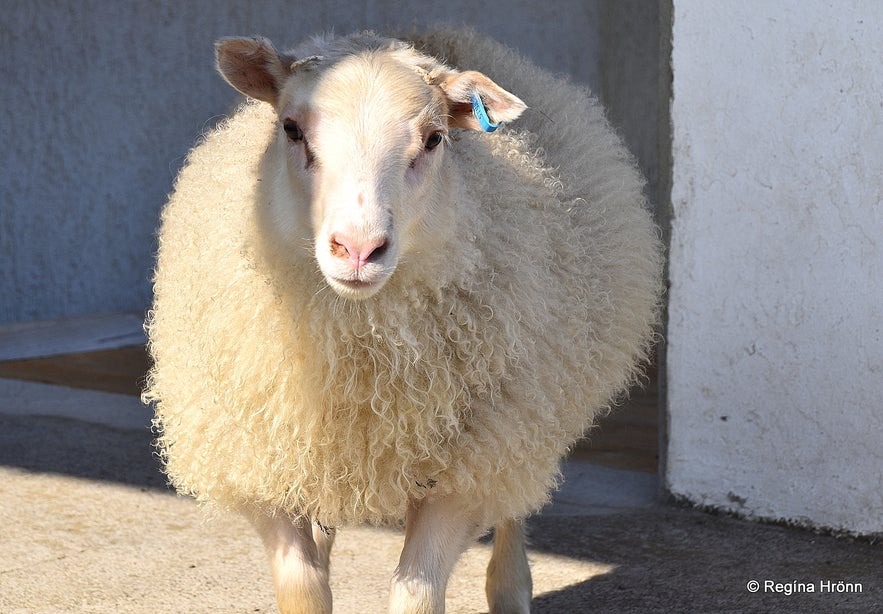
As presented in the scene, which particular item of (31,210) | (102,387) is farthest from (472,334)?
(31,210)

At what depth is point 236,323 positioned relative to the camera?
110 inches

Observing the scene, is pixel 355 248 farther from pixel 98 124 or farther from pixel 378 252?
pixel 98 124

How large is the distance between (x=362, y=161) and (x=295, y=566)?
108 cm

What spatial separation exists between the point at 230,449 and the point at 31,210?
4.93 metres

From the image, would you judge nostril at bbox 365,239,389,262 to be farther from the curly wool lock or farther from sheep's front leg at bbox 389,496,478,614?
sheep's front leg at bbox 389,496,478,614

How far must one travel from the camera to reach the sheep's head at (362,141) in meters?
2.37

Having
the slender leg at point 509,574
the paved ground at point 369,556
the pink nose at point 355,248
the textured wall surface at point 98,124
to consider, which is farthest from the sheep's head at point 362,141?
the textured wall surface at point 98,124

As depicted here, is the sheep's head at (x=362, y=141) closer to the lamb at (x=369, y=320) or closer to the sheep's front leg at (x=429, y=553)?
the lamb at (x=369, y=320)

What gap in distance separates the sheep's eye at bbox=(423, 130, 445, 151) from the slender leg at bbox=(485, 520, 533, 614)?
1420 mm

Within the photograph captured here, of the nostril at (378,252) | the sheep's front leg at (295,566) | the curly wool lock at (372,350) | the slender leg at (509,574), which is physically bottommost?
the slender leg at (509,574)

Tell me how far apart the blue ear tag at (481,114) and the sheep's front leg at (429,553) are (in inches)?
36.7

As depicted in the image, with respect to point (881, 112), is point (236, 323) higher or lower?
lower

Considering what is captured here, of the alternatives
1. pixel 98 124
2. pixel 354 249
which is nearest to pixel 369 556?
pixel 354 249

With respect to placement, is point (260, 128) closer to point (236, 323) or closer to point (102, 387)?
point (236, 323)
